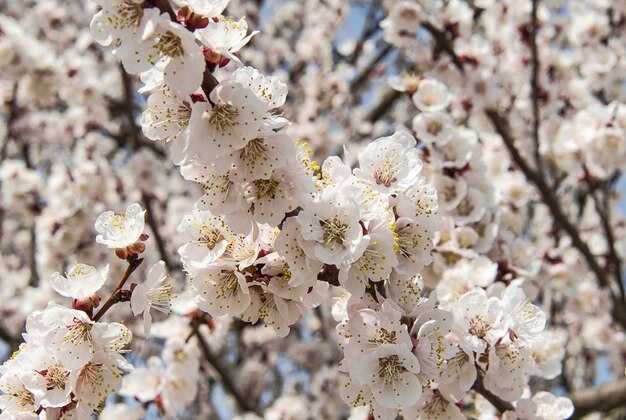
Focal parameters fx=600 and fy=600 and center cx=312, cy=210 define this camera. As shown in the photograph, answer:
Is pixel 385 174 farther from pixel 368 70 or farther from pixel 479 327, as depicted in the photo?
pixel 368 70

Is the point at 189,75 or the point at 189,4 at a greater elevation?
the point at 189,4

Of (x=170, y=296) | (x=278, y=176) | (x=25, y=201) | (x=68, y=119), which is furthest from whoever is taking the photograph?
(x=68, y=119)

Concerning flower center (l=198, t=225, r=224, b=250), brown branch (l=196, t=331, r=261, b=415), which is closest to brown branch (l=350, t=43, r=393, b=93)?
brown branch (l=196, t=331, r=261, b=415)

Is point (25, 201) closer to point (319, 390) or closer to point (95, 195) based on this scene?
point (95, 195)

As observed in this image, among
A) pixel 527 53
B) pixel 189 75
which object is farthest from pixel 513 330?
pixel 527 53

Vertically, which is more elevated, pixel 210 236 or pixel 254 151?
pixel 254 151

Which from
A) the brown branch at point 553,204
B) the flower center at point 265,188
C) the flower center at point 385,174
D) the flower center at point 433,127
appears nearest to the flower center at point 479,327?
the flower center at point 385,174

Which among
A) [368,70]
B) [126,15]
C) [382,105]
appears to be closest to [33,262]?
[382,105]
